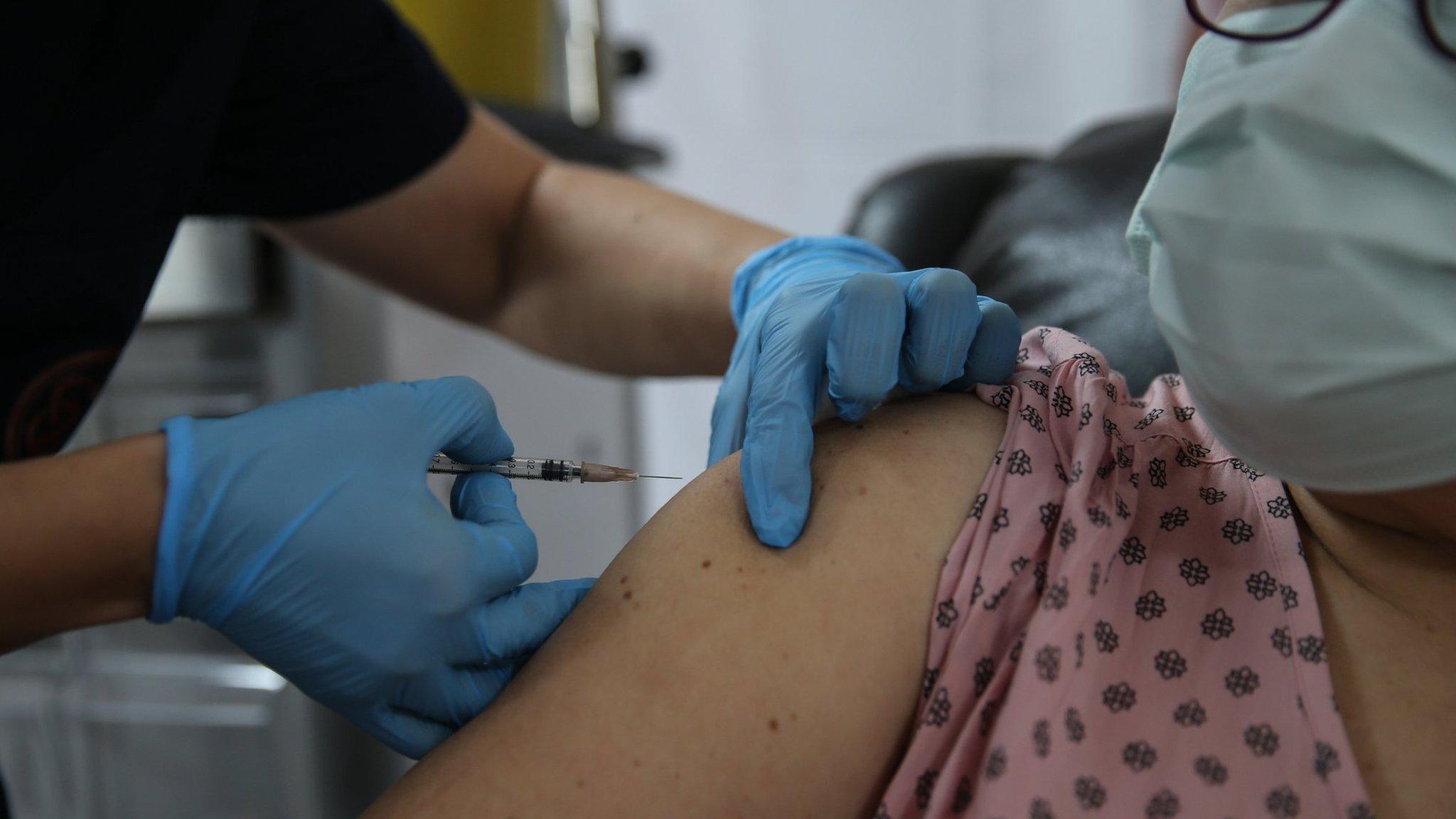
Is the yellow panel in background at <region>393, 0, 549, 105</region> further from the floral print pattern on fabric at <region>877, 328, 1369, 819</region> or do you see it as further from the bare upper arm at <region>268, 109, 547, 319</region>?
the floral print pattern on fabric at <region>877, 328, 1369, 819</region>

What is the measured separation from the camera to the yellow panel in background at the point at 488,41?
1709 millimetres

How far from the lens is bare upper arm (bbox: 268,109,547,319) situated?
1146mm

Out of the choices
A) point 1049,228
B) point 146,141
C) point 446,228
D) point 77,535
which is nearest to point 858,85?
point 1049,228

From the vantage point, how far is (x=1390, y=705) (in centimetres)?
61

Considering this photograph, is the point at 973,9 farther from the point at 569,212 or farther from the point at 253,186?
the point at 253,186

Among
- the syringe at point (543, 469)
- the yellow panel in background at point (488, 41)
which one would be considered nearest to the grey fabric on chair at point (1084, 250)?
the syringe at point (543, 469)

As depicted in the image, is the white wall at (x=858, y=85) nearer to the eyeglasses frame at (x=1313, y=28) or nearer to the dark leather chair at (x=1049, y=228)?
the dark leather chair at (x=1049, y=228)

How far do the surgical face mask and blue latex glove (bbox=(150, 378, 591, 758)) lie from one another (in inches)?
17.7

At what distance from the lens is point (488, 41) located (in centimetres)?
176

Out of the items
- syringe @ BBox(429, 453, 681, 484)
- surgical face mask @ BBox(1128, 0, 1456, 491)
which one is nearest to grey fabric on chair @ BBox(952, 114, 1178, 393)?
surgical face mask @ BBox(1128, 0, 1456, 491)

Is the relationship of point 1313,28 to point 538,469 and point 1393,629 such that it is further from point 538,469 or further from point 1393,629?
point 538,469

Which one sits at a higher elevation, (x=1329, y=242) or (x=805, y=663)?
(x=1329, y=242)

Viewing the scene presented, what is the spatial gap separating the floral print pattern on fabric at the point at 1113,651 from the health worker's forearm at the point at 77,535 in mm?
489

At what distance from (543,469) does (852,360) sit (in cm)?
25
